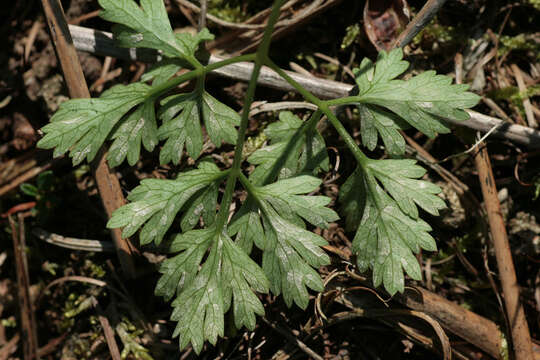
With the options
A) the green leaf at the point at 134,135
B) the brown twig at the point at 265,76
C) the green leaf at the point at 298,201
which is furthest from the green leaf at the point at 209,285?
the brown twig at the point at 265,76

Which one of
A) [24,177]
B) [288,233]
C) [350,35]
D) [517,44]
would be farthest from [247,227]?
[517,44]

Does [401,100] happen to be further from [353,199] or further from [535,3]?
[535,3]

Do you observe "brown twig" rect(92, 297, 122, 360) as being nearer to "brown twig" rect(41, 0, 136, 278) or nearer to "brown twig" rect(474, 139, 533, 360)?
"brown twig" rect(41, 0, 136, 278)

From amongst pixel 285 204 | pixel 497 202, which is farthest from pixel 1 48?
pixel 497 202

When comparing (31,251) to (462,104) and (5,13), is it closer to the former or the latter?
(5,13)

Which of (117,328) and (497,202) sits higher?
(497,202)

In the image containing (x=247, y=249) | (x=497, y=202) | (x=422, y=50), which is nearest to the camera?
(x=247, y=249)
